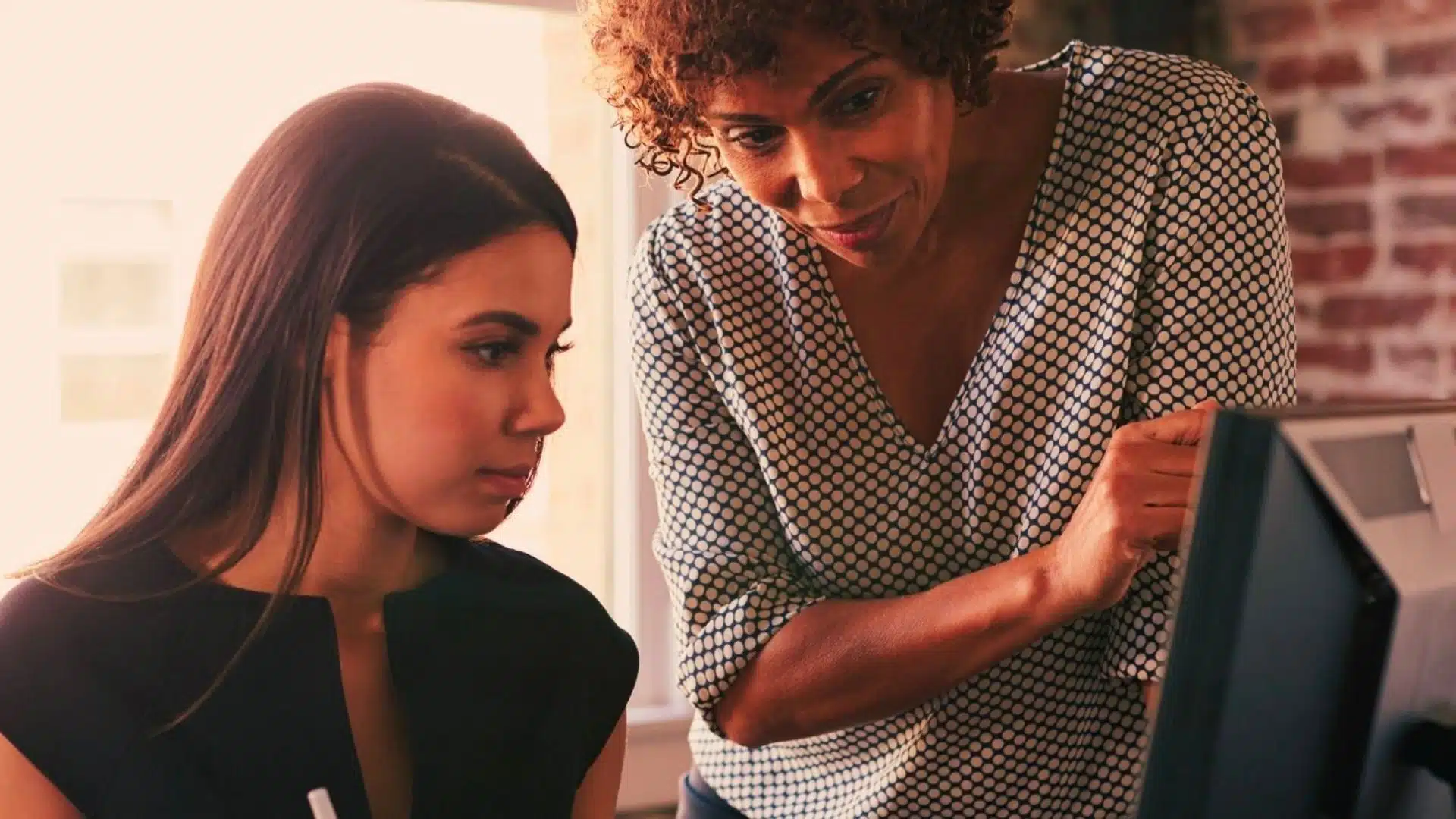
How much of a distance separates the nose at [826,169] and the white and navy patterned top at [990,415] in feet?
0.69

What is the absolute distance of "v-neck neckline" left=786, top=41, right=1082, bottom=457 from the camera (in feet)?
4.40

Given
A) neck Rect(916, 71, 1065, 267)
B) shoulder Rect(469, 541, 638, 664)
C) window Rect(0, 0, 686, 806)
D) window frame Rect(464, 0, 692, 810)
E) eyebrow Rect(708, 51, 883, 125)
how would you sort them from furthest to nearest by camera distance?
window frame Rect(464, 0, 692, 810) → window Rect(0, 0, 686, 806) → neck Rect(916, 71, 1065, 267) → shoulder Rect(469, 541, 638, 664) → eyebrow Rect(708, 51, 883, 125)

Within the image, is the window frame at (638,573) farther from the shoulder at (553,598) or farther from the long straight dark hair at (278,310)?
the long straight dark hair at (278,310)

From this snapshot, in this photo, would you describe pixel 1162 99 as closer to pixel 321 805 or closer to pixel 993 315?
pixel 993 315

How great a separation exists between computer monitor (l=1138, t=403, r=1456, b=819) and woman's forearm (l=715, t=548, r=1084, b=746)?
1.66ft

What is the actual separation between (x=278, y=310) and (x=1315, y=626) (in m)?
0.72

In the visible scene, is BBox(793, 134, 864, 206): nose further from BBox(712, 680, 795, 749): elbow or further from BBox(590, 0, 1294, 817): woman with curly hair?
BBox(712, 680, 795, 749): elbow

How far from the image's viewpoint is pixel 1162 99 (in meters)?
1.31

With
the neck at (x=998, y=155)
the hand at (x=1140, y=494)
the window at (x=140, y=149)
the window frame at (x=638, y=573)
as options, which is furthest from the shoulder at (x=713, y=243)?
the window frame at (x=638, y=573)

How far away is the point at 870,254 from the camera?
1261 millimetres

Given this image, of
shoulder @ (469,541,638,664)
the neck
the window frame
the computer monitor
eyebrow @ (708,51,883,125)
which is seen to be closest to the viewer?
the computer monitor

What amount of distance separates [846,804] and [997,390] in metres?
0.40

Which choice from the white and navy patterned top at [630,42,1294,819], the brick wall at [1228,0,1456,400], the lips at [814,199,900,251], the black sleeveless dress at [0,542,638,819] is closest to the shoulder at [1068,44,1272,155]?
the white and navy patterned top at [630,42,1294,819]

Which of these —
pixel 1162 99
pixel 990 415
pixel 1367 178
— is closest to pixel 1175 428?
pixel 990 415
